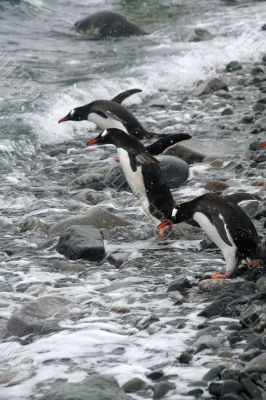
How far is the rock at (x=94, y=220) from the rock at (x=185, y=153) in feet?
6.00

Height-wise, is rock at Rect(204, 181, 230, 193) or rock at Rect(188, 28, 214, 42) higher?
rock at Rect(188, 28, 214, 42)

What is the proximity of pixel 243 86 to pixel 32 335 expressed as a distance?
7748mm

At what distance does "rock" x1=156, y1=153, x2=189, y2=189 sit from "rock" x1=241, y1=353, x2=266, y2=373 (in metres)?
4.01

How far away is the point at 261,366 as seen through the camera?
12.7 ft

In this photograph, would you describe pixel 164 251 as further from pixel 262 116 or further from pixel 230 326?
pixel 262 116

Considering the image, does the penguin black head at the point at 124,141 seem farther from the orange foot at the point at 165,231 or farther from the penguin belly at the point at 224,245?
the penguin belly at the point at 224,245

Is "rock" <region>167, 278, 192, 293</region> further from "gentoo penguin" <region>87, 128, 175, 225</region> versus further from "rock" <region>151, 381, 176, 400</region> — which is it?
"rock" <region>151, 381, 176, 400</region>

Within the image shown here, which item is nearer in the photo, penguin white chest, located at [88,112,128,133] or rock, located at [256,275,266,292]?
rock, located at [256,275,266,292]

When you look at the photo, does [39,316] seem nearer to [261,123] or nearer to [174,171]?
[174,171]

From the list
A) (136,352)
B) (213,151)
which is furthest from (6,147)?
(136,352)

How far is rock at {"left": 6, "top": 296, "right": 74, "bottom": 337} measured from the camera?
4.82m

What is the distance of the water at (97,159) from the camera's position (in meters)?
4.52

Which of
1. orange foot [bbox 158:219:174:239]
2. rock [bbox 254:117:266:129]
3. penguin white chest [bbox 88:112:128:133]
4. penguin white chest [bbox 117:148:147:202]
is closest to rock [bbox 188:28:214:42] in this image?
rock [bbox 254:117:266:129]

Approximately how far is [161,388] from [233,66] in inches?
394
